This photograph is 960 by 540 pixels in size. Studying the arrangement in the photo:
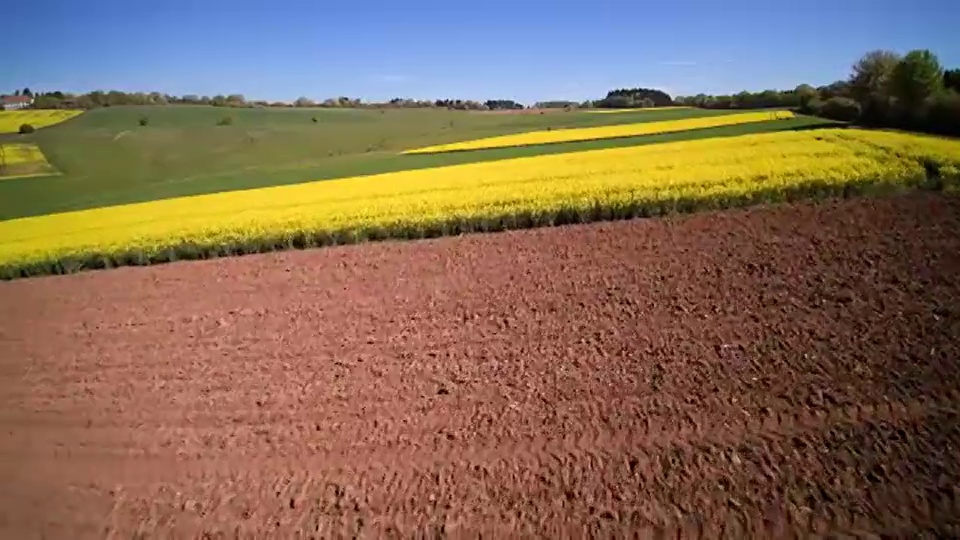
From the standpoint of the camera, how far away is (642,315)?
9.86 m

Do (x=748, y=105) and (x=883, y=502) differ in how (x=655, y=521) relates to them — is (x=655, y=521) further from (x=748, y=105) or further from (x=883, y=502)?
(x=748, y=105)

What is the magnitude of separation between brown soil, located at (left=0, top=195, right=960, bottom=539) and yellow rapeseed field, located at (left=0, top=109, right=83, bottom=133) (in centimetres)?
5209

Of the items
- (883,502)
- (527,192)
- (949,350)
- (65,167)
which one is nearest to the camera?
(883,502)

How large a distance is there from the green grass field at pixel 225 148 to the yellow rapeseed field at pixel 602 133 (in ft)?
9.72

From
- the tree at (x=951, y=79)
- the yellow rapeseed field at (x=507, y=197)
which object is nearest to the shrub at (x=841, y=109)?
the tree at (x=951, y=79)

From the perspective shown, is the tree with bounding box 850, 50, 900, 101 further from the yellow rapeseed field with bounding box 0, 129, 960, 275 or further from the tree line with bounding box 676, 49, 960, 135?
the yellow rapeseed field with bounding box 0, 129, 960, 275

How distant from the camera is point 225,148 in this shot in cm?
4928

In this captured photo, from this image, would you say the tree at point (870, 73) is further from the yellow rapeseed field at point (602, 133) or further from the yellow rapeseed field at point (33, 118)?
the yellow rapeseed field at point (33, 118)

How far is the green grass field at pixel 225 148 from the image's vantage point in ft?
106

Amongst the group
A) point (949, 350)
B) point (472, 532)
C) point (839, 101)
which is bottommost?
point (472, 532)

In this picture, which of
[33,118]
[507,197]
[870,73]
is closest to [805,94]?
[870,73]

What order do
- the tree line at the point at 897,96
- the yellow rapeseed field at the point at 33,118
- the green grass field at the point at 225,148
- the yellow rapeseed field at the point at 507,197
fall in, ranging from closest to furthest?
the yellow rapeseed field at the point at 507,197 → the tree line at the point at 897,96 → the green grass field at the point at 225,148 → the yellow rapeseed field at the point at 33,118

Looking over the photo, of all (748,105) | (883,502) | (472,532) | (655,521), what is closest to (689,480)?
(655,521)

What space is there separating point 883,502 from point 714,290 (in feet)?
17.0
